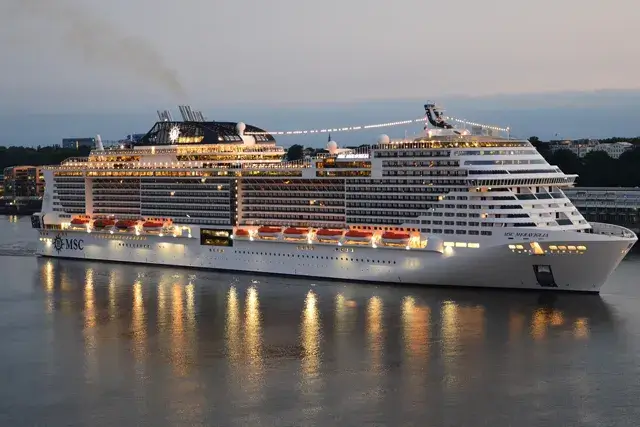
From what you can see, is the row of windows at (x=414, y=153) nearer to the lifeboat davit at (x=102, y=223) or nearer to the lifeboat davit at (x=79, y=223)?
the lifeboat davit at (x=102, y=223)

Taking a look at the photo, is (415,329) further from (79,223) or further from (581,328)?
(79,223)

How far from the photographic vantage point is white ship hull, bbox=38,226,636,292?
118 feet

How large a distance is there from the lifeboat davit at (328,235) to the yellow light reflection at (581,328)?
1096cm

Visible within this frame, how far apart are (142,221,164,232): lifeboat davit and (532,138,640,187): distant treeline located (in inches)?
1745

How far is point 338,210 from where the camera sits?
4162cm

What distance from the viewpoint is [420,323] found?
107 feet

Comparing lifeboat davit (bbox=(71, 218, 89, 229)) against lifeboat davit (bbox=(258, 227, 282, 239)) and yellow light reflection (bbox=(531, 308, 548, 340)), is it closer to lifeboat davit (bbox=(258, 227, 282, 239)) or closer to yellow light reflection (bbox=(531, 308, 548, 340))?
lifeboat davit (bbox=(258, 227, 282, 239))

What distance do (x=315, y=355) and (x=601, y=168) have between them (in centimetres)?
5917

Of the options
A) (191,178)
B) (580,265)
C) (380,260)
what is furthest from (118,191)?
(580,265)

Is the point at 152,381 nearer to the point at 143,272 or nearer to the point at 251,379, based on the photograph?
the point at 251,379

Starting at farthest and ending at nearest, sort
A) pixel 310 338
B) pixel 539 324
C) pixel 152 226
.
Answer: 1. pixel 152 226
2. pixel 539 324
3. pixel 310 338

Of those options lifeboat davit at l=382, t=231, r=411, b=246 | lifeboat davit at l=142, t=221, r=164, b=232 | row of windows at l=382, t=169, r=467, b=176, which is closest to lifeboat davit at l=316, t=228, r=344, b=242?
lifeboat davit at l=382, t=231, r=411, b=246

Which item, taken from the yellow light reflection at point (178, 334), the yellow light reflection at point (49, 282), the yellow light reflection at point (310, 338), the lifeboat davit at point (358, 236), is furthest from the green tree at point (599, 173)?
the yellow light reflection at point (178, 334)

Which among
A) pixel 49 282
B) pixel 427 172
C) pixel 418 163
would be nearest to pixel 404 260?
pixel 427 172
